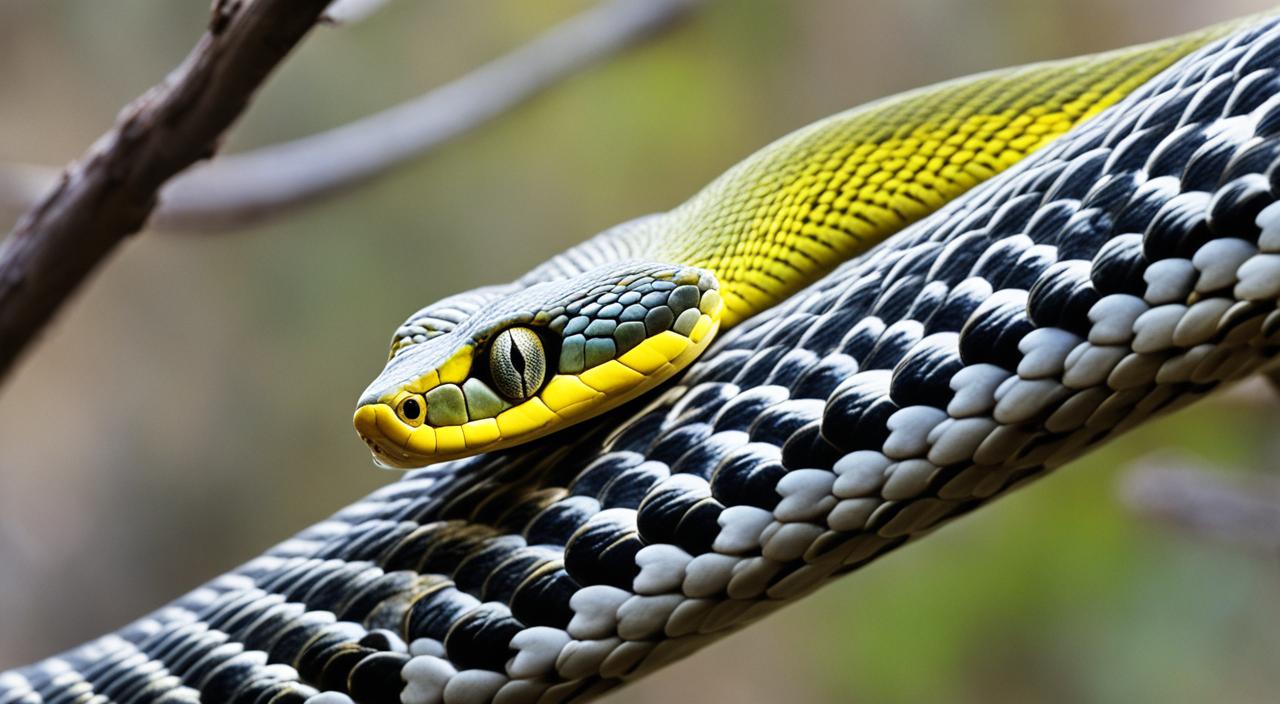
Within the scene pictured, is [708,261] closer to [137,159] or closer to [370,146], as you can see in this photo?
[137,159]

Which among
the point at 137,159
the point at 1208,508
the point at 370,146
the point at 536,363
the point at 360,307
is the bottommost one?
the point at 1208,508

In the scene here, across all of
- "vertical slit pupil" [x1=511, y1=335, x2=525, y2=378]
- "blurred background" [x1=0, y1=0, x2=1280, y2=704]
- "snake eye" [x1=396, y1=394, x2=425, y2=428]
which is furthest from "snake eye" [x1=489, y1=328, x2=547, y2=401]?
Answer: "blurred background" [x1=0, y1=0, x2=1280, y2=704]

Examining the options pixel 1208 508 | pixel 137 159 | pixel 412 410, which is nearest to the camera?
pixel 412 410

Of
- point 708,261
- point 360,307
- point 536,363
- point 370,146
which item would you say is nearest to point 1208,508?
point 708,261

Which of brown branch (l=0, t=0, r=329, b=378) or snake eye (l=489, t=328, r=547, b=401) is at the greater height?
brown branch (l=0, t=0, r=329, b=378)

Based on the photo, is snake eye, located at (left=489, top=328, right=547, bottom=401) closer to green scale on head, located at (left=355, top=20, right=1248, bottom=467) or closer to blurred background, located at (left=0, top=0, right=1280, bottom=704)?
green scale on head, located at (left=355, top=20, right=1248, bottom=467)

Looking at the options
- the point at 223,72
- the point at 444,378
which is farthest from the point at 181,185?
the point at 444,378

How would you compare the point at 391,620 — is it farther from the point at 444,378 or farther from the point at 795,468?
the point at 795,468

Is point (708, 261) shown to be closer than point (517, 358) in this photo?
No
